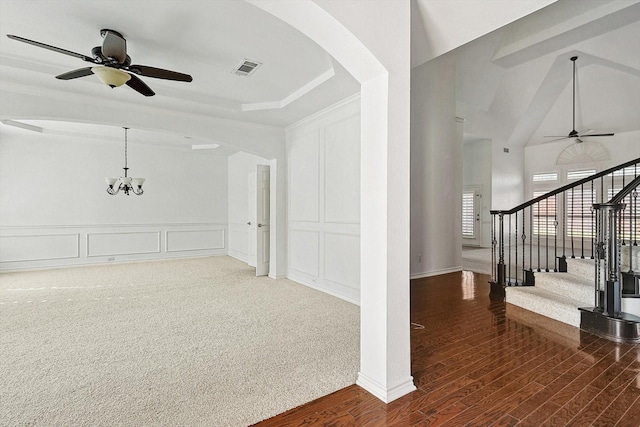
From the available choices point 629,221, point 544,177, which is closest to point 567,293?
point 629,221

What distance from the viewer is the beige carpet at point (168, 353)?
2107mm

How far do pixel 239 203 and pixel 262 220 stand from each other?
103 inches

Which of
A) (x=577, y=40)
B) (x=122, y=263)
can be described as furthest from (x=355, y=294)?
(x=577, y=40)

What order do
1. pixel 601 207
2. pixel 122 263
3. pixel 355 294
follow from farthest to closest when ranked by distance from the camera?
pixel 122 263
pixel 355 294
pixel 601 207

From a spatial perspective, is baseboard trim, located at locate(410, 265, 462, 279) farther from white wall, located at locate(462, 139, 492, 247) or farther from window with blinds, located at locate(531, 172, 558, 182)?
window with blinds, located at locate(531, 172, 558, 182)

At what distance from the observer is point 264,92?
186 inches

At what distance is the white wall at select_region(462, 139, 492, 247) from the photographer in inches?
372

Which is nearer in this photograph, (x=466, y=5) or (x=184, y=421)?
(x=184, y=421)

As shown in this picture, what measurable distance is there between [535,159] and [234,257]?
9.73 metres

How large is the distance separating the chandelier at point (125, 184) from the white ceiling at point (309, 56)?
1.04m

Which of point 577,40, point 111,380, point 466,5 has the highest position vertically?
point 577,40

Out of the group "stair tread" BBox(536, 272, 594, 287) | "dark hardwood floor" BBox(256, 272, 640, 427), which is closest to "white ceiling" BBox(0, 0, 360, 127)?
"dark hardwood floor" BBox(256, 272, 640, 427)

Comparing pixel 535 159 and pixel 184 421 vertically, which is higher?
pixel 535 159

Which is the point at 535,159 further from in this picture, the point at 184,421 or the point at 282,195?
the point at 184,421
